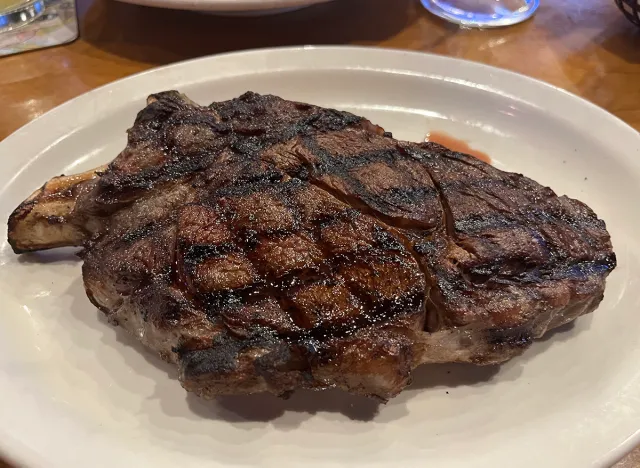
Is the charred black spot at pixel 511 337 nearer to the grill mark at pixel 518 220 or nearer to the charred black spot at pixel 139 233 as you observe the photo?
the grill mark at pixel 518 220

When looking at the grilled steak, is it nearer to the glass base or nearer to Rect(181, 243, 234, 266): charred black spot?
Rect(181, 243, 234, 266): charred black spot

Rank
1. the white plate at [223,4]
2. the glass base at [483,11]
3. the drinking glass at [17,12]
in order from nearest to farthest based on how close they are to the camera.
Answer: the white plate at [223,4], the drinking glass at [17,12], the glass base at [483,11]

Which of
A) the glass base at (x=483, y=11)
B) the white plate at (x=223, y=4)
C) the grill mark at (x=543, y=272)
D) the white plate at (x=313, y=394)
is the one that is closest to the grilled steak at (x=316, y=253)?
the grill mark at (x=543, y=272)

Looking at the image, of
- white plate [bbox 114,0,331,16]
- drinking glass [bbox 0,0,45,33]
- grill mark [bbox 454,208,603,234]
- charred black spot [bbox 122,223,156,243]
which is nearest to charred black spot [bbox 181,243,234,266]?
charred black spot [bbox 122,223,156,243]

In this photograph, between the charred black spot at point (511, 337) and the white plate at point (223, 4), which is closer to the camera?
the charred black spot at point (511, 337)

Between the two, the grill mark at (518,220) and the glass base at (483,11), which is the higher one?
the grill mark at (518,220)

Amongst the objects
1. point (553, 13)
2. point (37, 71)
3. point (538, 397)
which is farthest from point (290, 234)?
point (553, 13)

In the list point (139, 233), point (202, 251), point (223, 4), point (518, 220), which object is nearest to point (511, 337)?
point (518, 220)

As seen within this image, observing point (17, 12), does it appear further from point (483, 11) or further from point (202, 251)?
point (483, 11)
